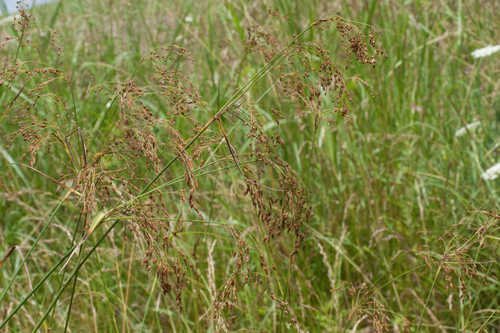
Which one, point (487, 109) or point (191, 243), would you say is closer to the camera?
point (191, 243)

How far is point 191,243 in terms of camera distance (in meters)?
2.15

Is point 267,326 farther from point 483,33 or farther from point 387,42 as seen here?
point 483,33

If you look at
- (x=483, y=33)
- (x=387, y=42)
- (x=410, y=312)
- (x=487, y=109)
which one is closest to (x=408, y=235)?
(x=410, y=312)

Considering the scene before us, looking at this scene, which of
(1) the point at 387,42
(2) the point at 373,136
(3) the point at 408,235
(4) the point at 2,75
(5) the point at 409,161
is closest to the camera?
(4) the point at 2,75

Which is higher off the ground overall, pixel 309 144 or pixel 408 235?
pixel 309 144

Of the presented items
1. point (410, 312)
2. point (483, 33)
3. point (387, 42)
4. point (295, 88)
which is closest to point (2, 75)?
point (295, 88)

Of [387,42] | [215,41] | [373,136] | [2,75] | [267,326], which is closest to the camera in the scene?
[2,75]

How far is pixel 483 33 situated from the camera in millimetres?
2906

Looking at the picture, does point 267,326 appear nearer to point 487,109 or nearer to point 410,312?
point 410,312

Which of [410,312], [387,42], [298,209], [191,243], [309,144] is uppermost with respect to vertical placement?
[298,209]

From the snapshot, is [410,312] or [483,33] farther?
[483,33]

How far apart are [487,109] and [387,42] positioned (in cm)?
63

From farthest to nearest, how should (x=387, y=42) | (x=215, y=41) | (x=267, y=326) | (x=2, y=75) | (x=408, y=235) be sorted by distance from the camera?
1. (x=215, y=41)
2. (x=387, y=42)
3. (x=408, y=235)
4. (x=267, y=326)
5. (x=2, y=75)

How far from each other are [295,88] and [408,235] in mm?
1218
